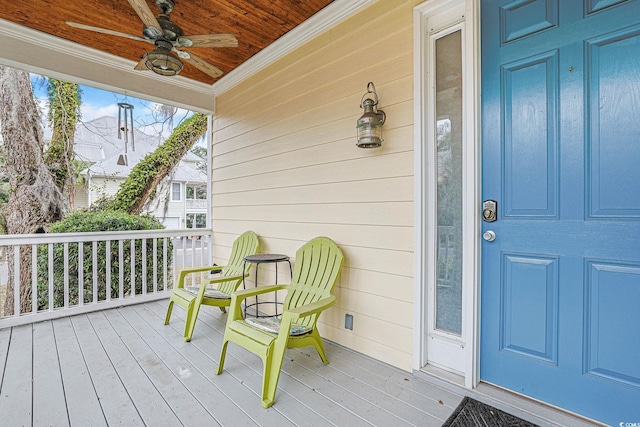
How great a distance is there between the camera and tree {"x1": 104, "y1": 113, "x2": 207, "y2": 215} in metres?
5.96

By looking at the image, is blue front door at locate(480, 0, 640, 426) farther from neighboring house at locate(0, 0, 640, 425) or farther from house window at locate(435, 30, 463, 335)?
house window at locate(435, 30, 463, 335)

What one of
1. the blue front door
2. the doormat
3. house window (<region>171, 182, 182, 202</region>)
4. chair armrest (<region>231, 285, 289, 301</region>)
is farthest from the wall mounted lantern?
house window (<region>171, 182, 182, 202</region>)

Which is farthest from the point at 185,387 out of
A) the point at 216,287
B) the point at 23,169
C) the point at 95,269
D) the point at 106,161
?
the point at 106,161

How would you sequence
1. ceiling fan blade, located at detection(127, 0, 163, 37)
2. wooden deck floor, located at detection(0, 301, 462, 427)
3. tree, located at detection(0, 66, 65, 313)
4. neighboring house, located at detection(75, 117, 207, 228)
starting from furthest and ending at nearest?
neighboring house, located at detection(75, 117, 207, 228) < tree, located at detection(0, 66, 65, 313) < ceiling fan blade, located at detection(127, 0, 163, 37) < wooden deck floor, located at detection(0, 301, 462, 427)

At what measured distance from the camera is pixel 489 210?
1.84m

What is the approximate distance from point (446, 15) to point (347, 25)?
84 cm

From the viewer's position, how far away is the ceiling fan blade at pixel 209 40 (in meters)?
2.30

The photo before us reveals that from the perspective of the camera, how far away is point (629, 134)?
4.69 feet

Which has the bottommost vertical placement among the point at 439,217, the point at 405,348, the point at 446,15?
the point at 405,348

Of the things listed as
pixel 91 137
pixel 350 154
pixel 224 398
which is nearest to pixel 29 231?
pixel 91 137

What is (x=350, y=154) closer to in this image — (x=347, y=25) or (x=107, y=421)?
(x=347, y=25)

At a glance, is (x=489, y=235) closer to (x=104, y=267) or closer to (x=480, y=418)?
(x=480, y=418)

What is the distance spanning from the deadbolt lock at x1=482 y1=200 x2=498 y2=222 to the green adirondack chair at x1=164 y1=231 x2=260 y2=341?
2.02 metres

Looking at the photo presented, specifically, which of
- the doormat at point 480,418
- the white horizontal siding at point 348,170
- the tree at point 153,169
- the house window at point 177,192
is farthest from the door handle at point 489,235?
the house window at point 177,192
